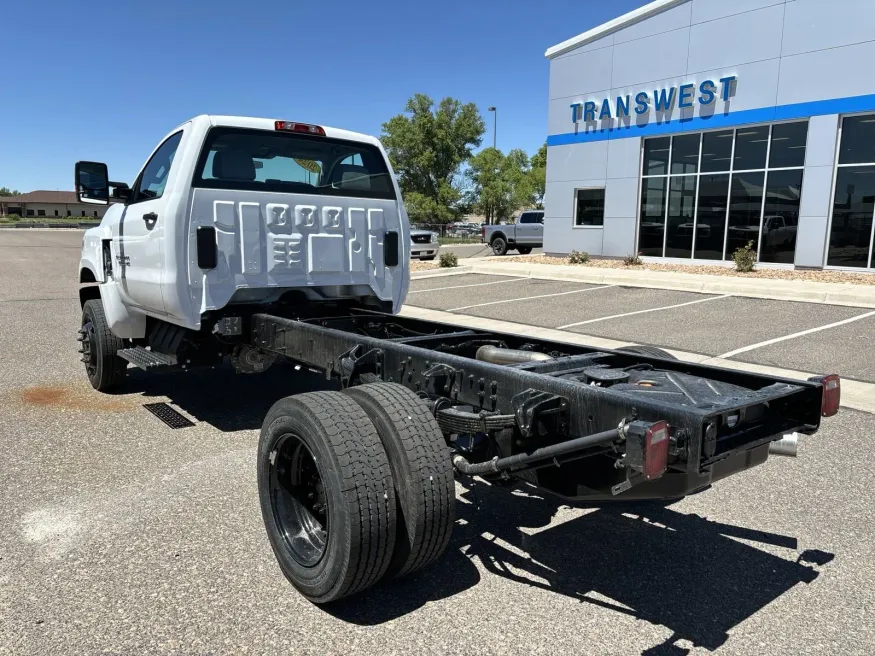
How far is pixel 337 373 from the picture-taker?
12.7 ft

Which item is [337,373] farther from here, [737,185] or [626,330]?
[737,185]

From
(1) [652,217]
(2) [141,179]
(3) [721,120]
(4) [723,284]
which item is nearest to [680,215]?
(1) [652,217]

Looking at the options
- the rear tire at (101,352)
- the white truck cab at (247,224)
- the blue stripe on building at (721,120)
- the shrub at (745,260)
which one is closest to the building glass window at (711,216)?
the shrub at (745,260)

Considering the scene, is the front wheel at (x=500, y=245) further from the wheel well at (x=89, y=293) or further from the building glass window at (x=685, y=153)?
the wheel well at (x=89, y=293)

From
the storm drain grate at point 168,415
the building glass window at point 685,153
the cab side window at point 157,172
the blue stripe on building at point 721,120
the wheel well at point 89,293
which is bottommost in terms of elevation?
the storm drain grate at point 168,415

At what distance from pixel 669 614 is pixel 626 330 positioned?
7532 millimetres

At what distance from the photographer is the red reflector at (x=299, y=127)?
512 centimetres

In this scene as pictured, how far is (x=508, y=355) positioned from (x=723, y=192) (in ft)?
55.6

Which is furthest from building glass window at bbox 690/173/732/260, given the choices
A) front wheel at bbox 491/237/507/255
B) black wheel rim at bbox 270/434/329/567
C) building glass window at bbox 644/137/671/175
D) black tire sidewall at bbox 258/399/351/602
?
black tire sidewall at bbox 258/399/351/602

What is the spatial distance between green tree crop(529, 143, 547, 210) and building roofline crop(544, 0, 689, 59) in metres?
44.2

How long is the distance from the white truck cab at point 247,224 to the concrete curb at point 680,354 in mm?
1186

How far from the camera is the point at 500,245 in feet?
94.8

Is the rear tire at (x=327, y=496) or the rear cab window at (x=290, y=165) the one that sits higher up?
the rear cab window at (x=290, y=165)

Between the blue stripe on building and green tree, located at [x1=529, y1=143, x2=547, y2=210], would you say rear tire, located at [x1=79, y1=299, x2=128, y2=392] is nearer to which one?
the blue stripe on building
